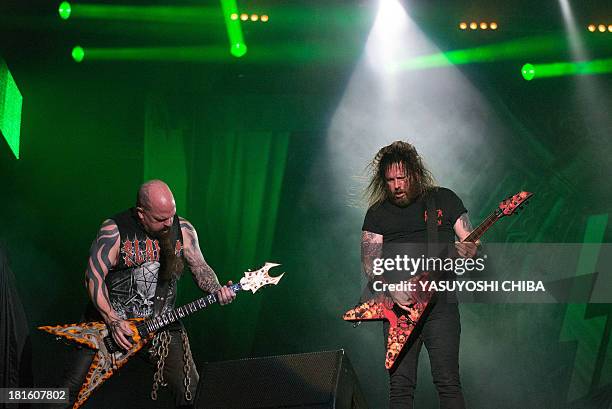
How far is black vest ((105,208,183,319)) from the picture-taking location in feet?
14.5

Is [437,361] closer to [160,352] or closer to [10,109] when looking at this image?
[160,352]

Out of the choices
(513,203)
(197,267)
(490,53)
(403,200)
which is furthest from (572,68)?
(197,267)

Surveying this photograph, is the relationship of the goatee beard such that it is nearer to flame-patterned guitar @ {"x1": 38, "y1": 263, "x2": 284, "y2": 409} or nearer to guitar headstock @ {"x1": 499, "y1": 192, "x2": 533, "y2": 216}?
guitar headstock @ {"x1": 499, "y1": 192, "x2": 533, "y2": 216}

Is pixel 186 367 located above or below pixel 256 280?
below

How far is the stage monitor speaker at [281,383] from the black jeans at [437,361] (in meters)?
0.34

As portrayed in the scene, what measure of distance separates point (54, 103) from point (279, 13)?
1941 mm

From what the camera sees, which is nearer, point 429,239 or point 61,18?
point 429,239

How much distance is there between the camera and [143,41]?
21.0 ft

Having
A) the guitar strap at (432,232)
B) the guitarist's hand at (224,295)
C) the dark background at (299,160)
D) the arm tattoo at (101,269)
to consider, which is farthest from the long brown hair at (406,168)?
the dark background at (299,160)

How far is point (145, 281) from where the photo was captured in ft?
14.6

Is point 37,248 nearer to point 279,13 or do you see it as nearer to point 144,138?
point 144,138

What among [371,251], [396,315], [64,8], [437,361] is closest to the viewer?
[437,361]

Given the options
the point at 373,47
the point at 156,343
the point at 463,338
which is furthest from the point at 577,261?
the point at 156,343

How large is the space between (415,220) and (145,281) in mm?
1520
